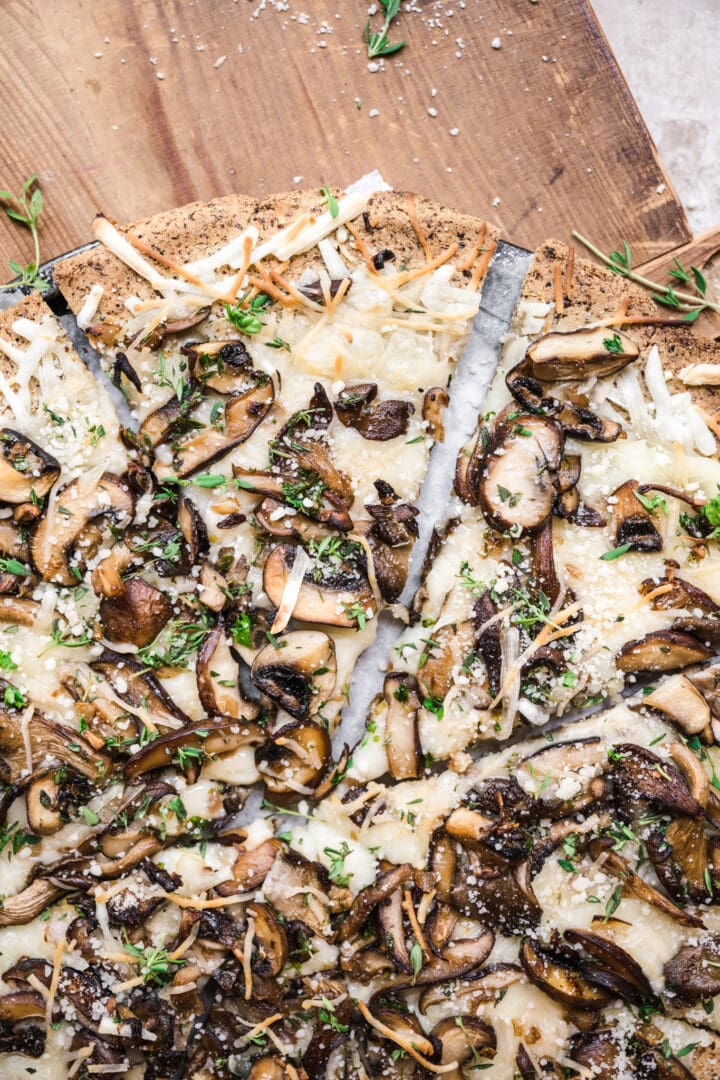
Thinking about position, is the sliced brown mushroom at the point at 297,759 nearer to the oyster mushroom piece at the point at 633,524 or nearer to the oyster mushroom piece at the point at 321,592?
the oyster mushroom piece at the point at 321,592

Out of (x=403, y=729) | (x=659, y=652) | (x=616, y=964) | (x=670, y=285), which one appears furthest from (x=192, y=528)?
(x=670, y=285)

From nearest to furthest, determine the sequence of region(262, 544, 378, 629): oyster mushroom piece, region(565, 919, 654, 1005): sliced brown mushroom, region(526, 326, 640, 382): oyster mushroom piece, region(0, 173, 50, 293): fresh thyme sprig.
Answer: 1. region(565, 919, 654, 1005): sliced brown mushroom
2. region(262, 544, 378, 629): oyster mushroom piece
3. region(526, 326, 640, 382): oyster mushroom piece
4. region(0, 173, 50, 293): fresh thyme sprig

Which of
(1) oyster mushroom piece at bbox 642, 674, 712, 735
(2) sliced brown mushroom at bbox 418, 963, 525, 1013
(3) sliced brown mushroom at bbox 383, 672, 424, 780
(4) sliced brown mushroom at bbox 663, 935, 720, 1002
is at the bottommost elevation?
(4) sliced brown mushroom at bbox 663, 935, 720, 1002

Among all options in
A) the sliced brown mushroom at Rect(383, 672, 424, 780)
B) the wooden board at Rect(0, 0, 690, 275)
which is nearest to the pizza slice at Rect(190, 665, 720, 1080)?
the sliced brown mushroom at Rect(383, 672, 424, 780)

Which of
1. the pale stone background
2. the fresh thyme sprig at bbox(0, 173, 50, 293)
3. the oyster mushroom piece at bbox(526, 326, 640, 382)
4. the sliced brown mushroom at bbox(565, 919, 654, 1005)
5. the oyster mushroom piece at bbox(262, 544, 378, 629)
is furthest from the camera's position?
the pale stone background

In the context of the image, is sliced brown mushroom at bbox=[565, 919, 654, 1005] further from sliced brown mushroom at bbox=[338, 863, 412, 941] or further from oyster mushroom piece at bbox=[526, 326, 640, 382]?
oyster mushroom piece at bbox=[526, 326, 640, 382]

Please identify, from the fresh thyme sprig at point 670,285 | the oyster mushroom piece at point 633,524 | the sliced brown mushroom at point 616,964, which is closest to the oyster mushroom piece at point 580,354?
the oyster mushroom piece at point 633,524

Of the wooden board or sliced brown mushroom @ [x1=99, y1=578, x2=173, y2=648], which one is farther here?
the wooden board
